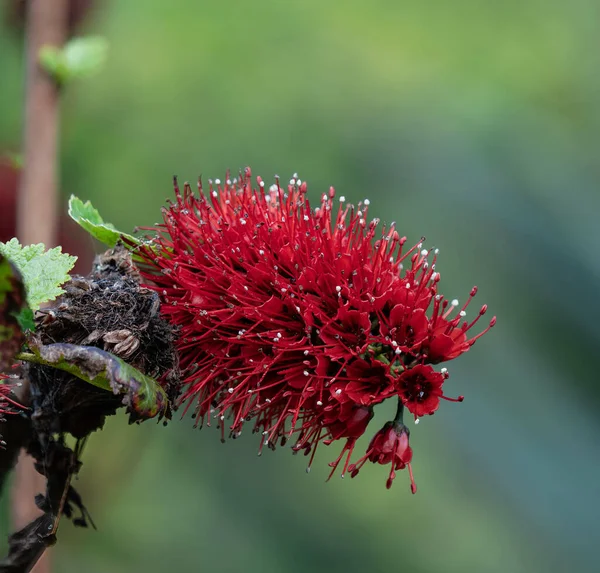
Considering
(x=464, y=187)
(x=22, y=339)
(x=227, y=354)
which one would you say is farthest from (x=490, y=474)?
(x=22, y=339)

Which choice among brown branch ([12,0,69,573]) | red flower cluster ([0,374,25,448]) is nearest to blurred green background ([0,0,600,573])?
brown branch ([12,0,69,573])

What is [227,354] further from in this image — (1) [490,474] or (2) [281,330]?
(1) [490,474]

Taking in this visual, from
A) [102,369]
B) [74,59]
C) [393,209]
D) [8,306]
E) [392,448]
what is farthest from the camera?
[393,209]

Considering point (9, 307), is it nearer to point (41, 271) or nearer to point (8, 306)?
point (8, 306)

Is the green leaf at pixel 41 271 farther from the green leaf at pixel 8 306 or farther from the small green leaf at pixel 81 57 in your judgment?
the small green leaf at pixel 81 57

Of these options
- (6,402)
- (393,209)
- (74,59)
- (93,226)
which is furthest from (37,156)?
(393,209)

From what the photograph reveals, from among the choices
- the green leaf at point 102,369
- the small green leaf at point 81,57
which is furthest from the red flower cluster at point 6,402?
the small green leaf at point 81,57
